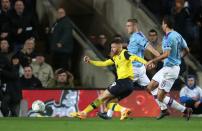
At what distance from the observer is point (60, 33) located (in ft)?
73.3

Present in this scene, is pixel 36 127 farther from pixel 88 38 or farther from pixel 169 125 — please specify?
pixel 88 38

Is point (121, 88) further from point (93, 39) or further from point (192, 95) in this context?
point (93, 39)

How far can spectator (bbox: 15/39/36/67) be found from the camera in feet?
71.0

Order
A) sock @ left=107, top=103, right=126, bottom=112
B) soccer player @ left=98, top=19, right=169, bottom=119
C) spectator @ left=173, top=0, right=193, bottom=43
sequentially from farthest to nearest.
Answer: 1. spectator @ left=173, top=0, right=193, bottom=43
2. soccer player @ left=98, top=19, right=169, bottom=119
3. sock @ left=107, top=103, right=126, bottom=112

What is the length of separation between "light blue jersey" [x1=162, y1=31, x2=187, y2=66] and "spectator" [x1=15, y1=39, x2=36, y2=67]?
4.85 metres

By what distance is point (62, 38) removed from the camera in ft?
73.4

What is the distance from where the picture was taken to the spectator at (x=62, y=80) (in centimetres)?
2172

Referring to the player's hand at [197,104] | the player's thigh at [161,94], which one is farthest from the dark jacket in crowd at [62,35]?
the player's thigh at [161,94]

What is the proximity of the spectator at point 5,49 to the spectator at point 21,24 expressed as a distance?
0.94 feet

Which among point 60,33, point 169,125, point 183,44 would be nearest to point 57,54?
point 60,33

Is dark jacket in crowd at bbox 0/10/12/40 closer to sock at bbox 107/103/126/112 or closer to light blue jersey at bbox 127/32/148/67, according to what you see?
light blue jersey at bbox 127/32/148/67

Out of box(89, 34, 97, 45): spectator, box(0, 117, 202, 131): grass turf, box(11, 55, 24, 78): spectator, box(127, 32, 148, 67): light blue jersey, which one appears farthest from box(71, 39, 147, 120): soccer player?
box(89, 34, 97, 45): spectator

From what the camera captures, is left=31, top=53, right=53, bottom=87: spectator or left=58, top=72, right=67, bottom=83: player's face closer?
left=58, top=72, right=67, bottom=83: player's face

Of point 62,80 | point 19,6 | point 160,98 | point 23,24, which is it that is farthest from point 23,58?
point 160,98
